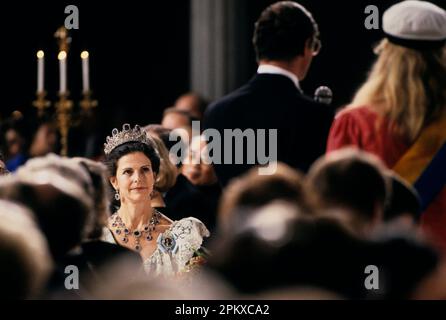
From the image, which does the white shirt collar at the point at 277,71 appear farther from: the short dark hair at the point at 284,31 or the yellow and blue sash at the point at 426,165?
the yellow and blue sash at the point at 426,165

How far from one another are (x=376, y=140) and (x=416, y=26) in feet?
1.33

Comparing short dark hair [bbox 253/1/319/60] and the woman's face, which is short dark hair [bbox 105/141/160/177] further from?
short dark hair [bbox 253/1/319/60]

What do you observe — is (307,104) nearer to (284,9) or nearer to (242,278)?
(284,9)

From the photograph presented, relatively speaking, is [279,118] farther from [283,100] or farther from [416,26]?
[416,26]

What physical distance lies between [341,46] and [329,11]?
32cm

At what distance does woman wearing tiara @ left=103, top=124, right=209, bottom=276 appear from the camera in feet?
16.8

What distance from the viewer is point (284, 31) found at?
4.91 m

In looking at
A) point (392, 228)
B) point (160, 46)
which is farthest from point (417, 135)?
point (160, 46)

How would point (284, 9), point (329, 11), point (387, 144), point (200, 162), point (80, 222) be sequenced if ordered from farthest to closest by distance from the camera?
point (329, 11)
point (200, 162)
point (284, 9)
point (387, 144)
point (80, 222)

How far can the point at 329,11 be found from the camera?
11836 millimetres

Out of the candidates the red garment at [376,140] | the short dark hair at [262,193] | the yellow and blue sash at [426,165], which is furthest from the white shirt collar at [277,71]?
the short dark hair at [262,193]

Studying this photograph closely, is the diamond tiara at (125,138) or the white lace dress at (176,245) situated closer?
the white lace dress at (176,245)

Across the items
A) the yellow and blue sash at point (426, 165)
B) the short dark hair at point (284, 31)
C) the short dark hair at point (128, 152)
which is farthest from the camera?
the short dark hair at point (128, 152)

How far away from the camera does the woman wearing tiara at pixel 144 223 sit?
16.8 ft
